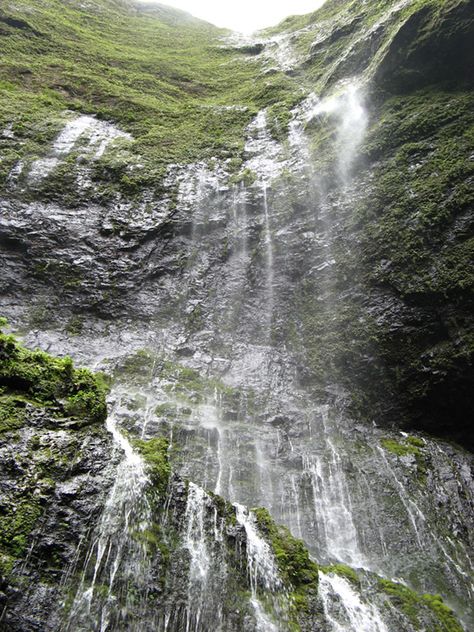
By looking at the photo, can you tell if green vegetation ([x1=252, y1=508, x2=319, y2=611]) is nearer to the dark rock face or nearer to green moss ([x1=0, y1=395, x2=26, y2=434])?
the dark rock face

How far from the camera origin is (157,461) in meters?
4.94

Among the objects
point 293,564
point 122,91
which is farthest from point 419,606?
point 122,91

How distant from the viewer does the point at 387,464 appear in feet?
22.8

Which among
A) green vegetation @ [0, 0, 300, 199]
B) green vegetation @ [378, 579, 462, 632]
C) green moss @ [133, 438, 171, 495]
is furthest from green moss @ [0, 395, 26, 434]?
green vegetation @ [0, 0, 300, 199]

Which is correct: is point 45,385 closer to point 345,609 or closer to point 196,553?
point 196,553

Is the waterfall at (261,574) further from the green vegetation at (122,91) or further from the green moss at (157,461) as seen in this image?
the green vegetation at (122,91)

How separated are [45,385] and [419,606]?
5.02 m

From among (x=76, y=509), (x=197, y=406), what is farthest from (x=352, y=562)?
(x=76, y=509)

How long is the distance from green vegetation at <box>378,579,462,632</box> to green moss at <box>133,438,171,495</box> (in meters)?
2.94

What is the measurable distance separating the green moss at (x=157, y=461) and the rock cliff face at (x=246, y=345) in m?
0.02

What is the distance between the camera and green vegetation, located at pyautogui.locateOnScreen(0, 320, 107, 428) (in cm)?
476

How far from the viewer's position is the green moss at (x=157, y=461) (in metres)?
4.71

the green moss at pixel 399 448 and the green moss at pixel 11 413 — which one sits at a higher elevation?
the green moss at pixel 11 413

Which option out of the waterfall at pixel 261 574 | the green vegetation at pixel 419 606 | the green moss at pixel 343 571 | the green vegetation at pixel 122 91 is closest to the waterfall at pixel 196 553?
the waterfall at pixel 261 574
